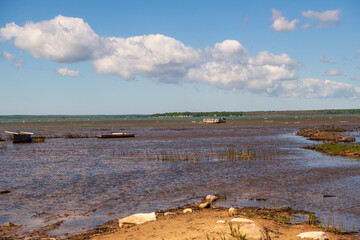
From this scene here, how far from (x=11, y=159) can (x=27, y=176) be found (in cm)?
1114

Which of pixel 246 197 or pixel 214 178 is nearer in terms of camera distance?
pixel 246 197

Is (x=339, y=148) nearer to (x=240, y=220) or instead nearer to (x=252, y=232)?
(x=240, y=220)

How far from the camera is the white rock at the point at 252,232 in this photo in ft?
31.1

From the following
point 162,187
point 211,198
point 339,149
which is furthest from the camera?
point 339,149

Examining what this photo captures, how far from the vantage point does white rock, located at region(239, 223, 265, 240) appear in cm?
948

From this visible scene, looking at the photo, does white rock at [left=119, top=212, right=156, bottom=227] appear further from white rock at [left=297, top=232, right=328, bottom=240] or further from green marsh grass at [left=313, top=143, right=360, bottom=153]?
green marsh grass at [left=313, top=143, right=360, bottom=153]

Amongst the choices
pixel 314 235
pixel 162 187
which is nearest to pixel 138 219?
pixel 314 235

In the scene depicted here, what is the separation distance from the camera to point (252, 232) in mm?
9594

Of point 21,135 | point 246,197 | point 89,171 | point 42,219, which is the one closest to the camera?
point 42,219

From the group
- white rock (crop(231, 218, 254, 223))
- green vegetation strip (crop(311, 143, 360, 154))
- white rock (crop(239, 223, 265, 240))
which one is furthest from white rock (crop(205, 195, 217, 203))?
green vegetation strip (crop(311, 143, 360, 154))

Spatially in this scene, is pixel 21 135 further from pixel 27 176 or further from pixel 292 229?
pixel 292 229

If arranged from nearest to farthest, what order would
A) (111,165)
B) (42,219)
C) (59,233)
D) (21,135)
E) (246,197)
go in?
(59,233), (42,219), (246,197), (111,165), (21,135)

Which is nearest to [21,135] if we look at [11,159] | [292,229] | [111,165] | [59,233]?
[11,159]

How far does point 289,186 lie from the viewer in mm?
18438
